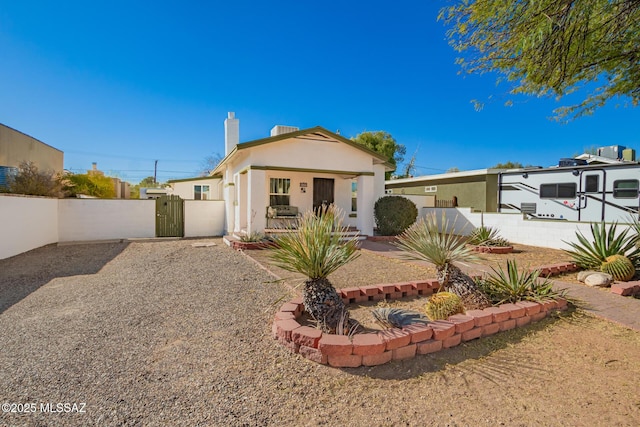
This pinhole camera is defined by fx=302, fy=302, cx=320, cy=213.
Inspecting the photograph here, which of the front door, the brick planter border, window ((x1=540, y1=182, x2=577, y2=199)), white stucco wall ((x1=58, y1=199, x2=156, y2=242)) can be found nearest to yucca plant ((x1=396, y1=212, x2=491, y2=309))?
the brick planter border

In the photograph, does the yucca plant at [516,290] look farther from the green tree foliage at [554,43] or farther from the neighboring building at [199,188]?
the neighboring building at [199,188]

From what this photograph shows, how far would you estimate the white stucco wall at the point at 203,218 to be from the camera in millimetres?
14023

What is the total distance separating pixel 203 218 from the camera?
14375 millimetres

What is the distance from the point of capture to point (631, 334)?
12.7ft

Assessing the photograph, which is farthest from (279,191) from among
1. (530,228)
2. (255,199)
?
(530,228)

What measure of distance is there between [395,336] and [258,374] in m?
1.44

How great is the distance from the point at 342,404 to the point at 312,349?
717mm

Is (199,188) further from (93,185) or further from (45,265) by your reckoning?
(45,265)

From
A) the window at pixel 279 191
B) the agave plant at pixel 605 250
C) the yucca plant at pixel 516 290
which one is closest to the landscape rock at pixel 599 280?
the agave plant at pixel 605 250

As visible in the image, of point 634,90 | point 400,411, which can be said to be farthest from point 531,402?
point 634,90

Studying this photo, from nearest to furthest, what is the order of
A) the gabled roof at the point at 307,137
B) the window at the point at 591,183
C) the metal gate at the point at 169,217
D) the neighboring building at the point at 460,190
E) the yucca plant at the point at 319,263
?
the yucca plant at the point at 319,263 → the gabled roof at the point at 307,137 → the window at the point at 591,183 → the metal gate at the point at 169,217 → the neighboring building at the point at 460,190

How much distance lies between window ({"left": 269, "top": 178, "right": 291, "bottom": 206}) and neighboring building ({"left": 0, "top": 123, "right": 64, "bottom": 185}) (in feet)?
30.6

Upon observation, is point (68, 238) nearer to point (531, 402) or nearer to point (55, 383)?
point (55, 383)

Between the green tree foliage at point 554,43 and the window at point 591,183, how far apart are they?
6364 millimetres
